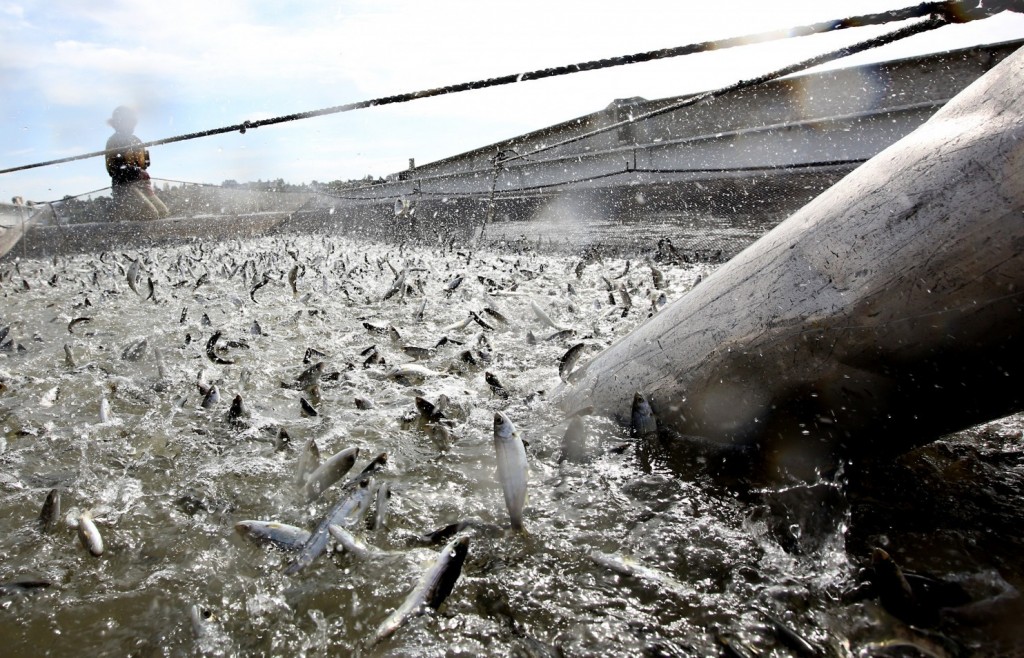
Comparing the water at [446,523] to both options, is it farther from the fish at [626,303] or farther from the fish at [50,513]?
the fish at [626,303]

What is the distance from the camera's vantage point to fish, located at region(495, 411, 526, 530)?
1949 millimetres

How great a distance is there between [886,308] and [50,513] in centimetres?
315

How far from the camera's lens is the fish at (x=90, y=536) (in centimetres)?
189

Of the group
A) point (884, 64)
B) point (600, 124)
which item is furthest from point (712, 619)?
point (600, 124)

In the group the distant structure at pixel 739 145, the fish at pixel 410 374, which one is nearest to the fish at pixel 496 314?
the fish at pixel 410 374

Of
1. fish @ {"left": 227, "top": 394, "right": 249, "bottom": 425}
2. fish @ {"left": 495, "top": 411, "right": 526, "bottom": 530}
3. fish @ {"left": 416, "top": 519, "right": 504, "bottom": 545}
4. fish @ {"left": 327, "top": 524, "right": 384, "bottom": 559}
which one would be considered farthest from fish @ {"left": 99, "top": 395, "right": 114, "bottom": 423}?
fish @ {"left": 495, "top": 411, "right": 526, "bottom": 530}

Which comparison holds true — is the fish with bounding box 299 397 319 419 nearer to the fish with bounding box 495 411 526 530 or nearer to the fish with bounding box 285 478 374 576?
the fish with bounding box 285 478 374 576

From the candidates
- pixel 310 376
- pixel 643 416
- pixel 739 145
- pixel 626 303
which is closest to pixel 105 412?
pixel 310 376

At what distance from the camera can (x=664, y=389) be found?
245cm

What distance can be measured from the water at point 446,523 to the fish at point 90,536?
1.1 inches

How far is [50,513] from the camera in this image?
209cm

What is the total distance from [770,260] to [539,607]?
1576mm

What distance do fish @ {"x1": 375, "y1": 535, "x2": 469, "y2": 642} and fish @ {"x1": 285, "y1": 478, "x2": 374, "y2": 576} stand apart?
418 millimetres

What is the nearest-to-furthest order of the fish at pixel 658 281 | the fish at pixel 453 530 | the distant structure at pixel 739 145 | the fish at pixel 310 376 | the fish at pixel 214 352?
the fish at pixel 453 530
the fish at pixel 310 376
the fish at pixel 214 352
the fish at pixel 658 281
the distant structure at pixel 739 145
